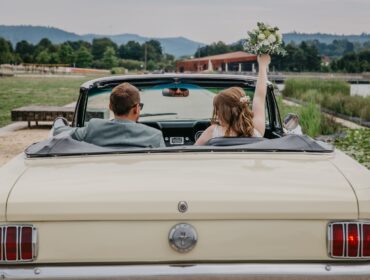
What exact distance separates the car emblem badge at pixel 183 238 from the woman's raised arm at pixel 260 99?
1.89m

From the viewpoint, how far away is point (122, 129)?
4102 mm

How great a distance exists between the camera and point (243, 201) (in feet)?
9.87

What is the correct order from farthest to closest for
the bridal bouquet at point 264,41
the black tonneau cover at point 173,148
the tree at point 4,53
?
1. the tree at point 4,53
2. the bridal bouquet at point 264,41
3. the black tonneau cover at point 173,148

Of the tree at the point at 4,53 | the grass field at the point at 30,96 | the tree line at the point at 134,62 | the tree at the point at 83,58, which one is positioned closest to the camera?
the grass field at the point at 30,96

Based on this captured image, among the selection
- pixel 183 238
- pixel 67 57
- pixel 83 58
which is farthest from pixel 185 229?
pixel 83 58

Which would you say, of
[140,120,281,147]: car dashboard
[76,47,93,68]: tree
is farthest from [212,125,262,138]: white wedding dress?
[76,47,93,68]: tree

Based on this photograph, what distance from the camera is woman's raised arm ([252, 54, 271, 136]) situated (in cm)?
480

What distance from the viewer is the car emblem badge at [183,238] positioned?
9.79 ft

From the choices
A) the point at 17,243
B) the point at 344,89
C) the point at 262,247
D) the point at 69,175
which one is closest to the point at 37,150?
the point at 69,175

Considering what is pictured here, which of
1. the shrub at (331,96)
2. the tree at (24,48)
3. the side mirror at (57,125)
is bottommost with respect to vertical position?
the tree at (24,48)

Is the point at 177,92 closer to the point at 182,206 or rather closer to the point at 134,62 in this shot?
the point at 182,206

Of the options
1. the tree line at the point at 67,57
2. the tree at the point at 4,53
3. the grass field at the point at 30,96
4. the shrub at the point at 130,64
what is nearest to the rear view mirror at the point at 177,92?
the grass field at the point at 30,96

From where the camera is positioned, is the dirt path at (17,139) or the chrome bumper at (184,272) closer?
the chrome bumper at (184,272)

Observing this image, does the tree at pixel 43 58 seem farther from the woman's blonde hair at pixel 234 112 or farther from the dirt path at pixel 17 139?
the woman's blonde hair at pixel 234 112
